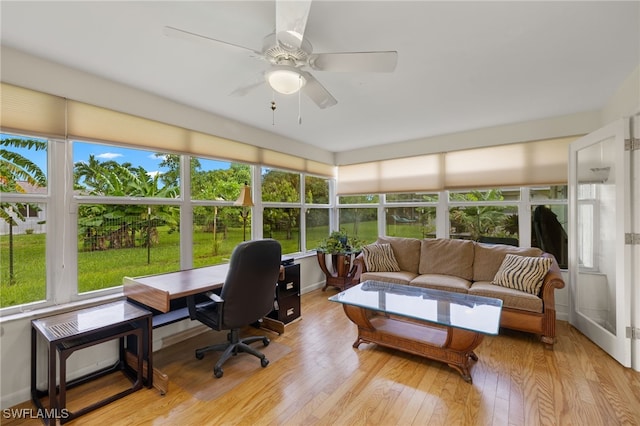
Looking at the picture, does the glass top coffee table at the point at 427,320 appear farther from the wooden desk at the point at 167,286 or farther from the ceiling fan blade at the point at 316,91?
the ceiling fan blade at the point at 316,91

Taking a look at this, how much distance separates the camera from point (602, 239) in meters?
2.75

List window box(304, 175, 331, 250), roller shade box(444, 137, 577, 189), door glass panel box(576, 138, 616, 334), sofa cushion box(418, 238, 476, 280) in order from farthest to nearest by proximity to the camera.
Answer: window box(304, 175, 331, 250)
sofa cushion box(418, 238, 476, 280)
roller shade box(444, 137, 577, 189)
door glass panel box(576, 138, 616, 334)

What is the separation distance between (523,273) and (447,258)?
2.88 ft

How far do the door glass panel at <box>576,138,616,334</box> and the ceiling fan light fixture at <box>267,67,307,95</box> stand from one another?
2.85 meters

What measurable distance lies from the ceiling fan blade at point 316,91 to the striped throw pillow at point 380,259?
2.34 meters

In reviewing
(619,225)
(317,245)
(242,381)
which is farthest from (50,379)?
(619,225)

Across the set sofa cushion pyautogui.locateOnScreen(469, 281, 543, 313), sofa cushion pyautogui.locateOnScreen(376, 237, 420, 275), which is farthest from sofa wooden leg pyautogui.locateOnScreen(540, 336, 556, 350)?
sofa cushion pyautogui.locateOnScreen(376, 237, 420, 275)

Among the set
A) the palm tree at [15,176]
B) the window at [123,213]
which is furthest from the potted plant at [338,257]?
the palm tree at [15,176]

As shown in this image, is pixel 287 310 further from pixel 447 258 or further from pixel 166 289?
pixel 447 258

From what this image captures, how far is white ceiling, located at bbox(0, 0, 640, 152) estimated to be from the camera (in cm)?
160

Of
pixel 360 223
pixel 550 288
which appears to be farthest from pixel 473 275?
pixel 360 223

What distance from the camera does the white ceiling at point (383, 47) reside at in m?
1.60

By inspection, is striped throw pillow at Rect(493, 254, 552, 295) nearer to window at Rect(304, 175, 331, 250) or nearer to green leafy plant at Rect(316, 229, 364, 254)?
green leafy plant at Rect(316, 229, 364, 254)

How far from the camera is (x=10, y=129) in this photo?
195 cm
